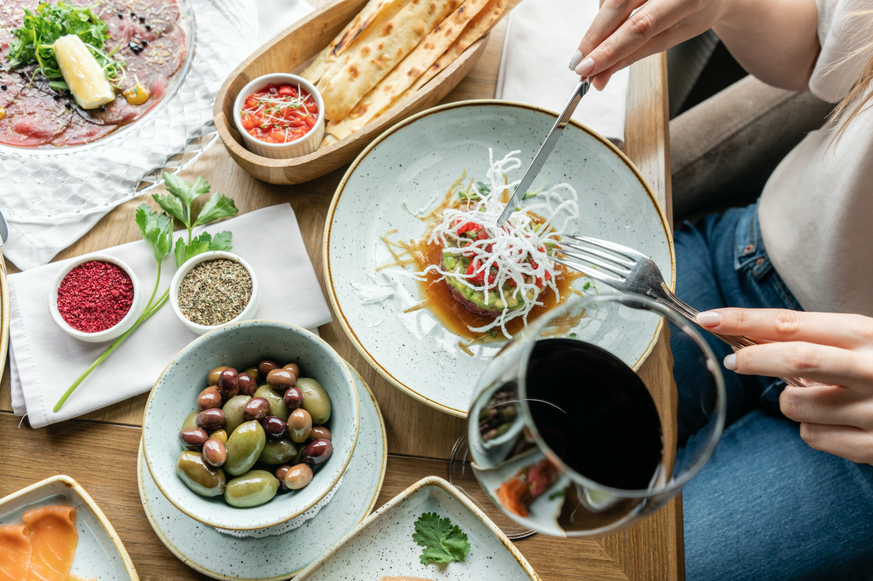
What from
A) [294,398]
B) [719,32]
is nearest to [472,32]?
[719,32]

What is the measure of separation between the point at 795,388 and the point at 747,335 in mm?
154

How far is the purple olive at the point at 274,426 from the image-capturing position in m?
1.10

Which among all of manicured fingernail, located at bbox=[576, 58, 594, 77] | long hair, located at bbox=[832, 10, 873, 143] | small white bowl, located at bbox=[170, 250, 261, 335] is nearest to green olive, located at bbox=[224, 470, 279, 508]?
small white bowl, located at bbox=[170, 250, 261, 335]

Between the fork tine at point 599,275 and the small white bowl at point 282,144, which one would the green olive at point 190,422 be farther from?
the fork tine at point 599,275

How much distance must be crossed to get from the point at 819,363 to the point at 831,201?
2.47 ft

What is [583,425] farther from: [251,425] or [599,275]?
[251,425]

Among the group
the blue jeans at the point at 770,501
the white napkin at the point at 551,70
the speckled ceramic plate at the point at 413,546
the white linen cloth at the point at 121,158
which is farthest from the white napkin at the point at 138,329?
the blue jeans at the point at 770,501

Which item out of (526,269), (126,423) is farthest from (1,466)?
(526,269)

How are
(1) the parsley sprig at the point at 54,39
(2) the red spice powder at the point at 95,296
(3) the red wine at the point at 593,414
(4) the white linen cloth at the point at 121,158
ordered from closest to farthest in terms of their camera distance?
(3) the red wine at the point at 593,414, (2) the red spice powder at the point at 95,296, (4) the white linen cloth at the point at 121,158, (1) the parsley sprig at the point at 54,39

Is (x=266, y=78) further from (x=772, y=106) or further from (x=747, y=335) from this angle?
(x=772, y=106)

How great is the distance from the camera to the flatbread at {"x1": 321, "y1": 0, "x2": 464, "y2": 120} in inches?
58.6

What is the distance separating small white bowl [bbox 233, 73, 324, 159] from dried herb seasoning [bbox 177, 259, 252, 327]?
0.98ft

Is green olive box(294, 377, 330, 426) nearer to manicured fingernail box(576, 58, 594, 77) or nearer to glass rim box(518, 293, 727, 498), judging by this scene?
glass rim box(518, 293, 727, 498)

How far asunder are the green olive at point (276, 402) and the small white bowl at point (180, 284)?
21 cm
